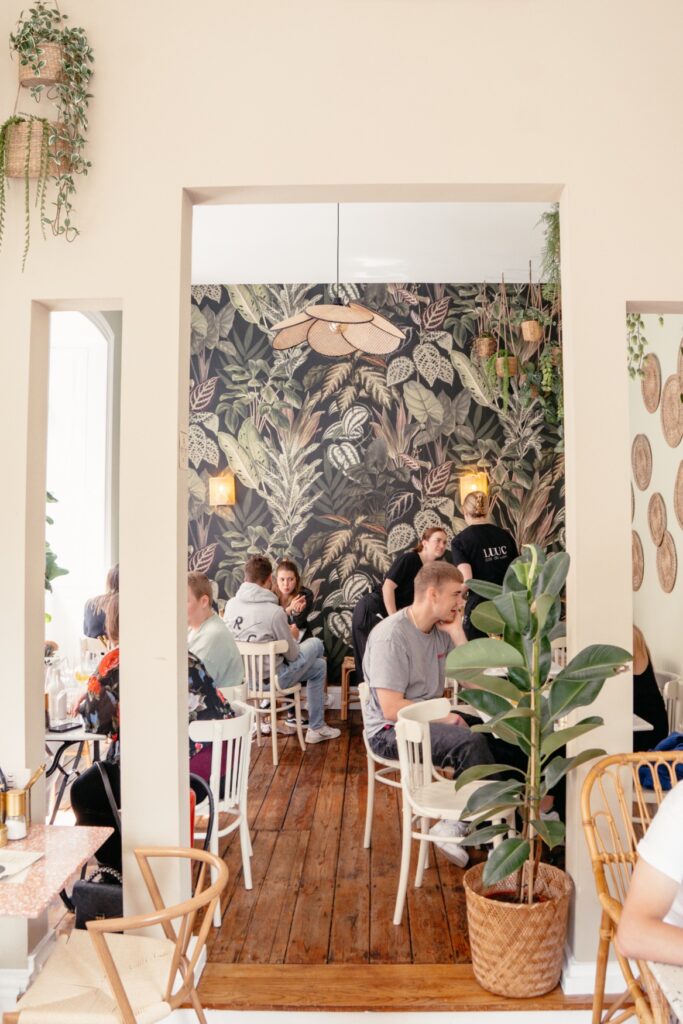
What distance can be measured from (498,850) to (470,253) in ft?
17.4

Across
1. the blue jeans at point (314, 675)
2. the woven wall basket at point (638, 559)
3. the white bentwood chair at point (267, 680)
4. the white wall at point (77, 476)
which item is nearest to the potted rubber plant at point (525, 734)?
the white bentwood chair at point (267, 680)

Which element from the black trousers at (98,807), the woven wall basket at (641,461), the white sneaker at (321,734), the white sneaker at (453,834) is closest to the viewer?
the black trousers at (98,807)

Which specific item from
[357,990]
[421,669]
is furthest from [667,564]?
[357,990]

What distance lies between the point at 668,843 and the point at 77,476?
248 inches

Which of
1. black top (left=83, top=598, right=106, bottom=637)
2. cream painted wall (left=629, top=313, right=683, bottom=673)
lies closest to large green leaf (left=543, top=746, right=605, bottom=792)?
cream painted wall (left=629, top=313, right=683, bottom=673)

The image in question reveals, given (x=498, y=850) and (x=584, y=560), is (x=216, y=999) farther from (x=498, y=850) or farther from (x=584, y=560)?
(x=584, y=560)

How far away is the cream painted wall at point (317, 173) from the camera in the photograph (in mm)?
2977

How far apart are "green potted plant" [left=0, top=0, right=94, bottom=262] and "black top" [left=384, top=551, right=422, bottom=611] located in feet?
14.3

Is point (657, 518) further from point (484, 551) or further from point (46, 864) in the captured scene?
point (46, 864)

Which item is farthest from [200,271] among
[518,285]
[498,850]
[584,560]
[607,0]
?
[498,850]

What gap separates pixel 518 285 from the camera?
7.68 m

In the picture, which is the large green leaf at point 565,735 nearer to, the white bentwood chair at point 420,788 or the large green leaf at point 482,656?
the large green leaf at point 482,656

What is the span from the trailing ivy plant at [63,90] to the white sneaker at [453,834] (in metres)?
2.99

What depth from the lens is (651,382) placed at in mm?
6195
